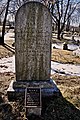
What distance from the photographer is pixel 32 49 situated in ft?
20.7

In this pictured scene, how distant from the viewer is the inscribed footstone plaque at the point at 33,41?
6.18 metres

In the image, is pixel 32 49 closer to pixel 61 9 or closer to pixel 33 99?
pixel 33 99

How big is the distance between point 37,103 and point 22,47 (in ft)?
5.60

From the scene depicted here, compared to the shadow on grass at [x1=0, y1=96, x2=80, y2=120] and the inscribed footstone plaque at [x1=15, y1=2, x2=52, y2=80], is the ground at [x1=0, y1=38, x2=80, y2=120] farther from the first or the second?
the inscribed footstone plaque at [x1=15, y1=2, x2=52, y2=80]

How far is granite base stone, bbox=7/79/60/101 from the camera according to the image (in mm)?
6152

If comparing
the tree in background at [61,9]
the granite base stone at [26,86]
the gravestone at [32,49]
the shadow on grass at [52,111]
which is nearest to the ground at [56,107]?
the shadow on grass at [52,111]

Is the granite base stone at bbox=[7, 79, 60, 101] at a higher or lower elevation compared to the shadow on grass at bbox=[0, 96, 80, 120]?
higher

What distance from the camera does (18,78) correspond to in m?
6.53

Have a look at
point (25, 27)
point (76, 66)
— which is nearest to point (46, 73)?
point (25, 27)

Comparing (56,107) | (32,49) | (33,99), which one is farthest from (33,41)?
(56,107)

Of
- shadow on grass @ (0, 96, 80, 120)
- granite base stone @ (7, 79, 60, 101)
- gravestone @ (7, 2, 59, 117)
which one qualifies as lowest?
shadow on grass @ (0, 96, 80, 120)

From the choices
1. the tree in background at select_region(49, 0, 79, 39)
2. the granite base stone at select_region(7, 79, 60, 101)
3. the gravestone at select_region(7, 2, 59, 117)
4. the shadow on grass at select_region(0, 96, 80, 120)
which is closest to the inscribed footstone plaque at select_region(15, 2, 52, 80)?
the gravestone at select_region(7, 2, 59, 117)

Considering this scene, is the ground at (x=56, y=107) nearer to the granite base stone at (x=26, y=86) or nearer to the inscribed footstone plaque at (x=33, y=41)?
the granite base stone at (x=26, y=86)

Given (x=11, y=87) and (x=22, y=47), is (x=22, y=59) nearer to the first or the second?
(x=22, y=47)
